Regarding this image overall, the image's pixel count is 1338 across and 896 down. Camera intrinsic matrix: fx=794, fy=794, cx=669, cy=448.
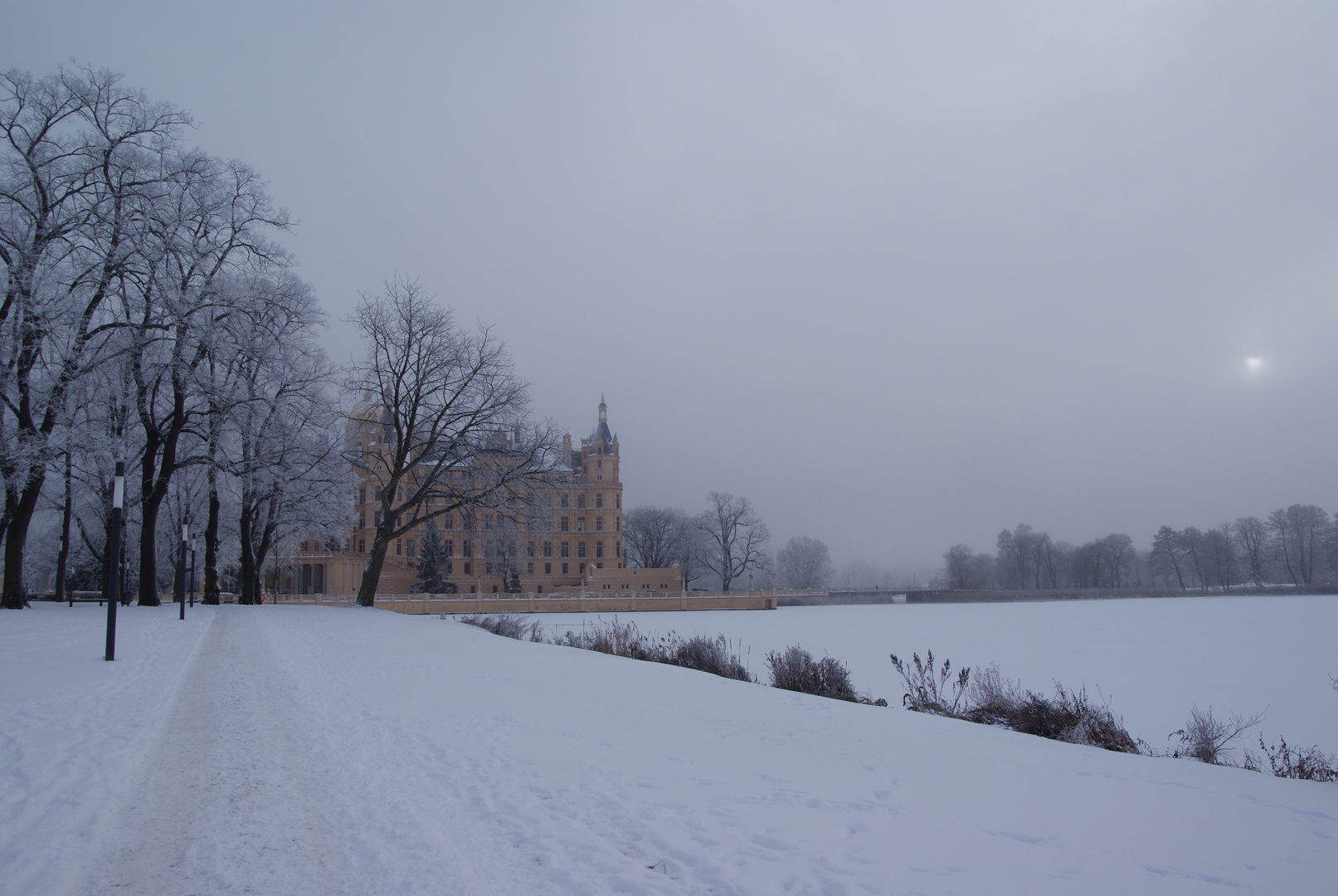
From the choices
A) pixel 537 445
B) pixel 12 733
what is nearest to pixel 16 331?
pixel 537 445

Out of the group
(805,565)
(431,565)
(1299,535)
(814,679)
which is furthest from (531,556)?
(1299,535)

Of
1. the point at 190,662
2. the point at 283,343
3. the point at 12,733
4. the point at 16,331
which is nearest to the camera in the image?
the point at 12,733

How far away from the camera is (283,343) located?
25812 mm

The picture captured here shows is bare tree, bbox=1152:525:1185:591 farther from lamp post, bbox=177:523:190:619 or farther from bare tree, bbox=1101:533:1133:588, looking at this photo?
lamp post, bbox=177:523:190:619

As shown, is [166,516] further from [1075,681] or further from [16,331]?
[1075,681]

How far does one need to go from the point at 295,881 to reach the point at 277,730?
3.64 m

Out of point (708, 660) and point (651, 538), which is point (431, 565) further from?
point (708, 660)

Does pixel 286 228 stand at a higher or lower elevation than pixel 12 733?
higher

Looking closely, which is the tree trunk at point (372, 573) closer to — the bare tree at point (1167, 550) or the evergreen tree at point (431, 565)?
the evergreen tree at point (431, 565)

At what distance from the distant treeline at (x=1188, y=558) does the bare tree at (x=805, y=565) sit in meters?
20.1

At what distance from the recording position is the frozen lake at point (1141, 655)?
1326 centimetres

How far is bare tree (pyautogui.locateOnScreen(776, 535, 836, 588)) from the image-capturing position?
110438 mm

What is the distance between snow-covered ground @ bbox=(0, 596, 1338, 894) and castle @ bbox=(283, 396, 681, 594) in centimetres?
4121

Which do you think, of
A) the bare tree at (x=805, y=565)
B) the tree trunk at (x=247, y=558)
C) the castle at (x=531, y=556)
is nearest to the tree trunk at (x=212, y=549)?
the tree trunk at (x=247, y=558)
